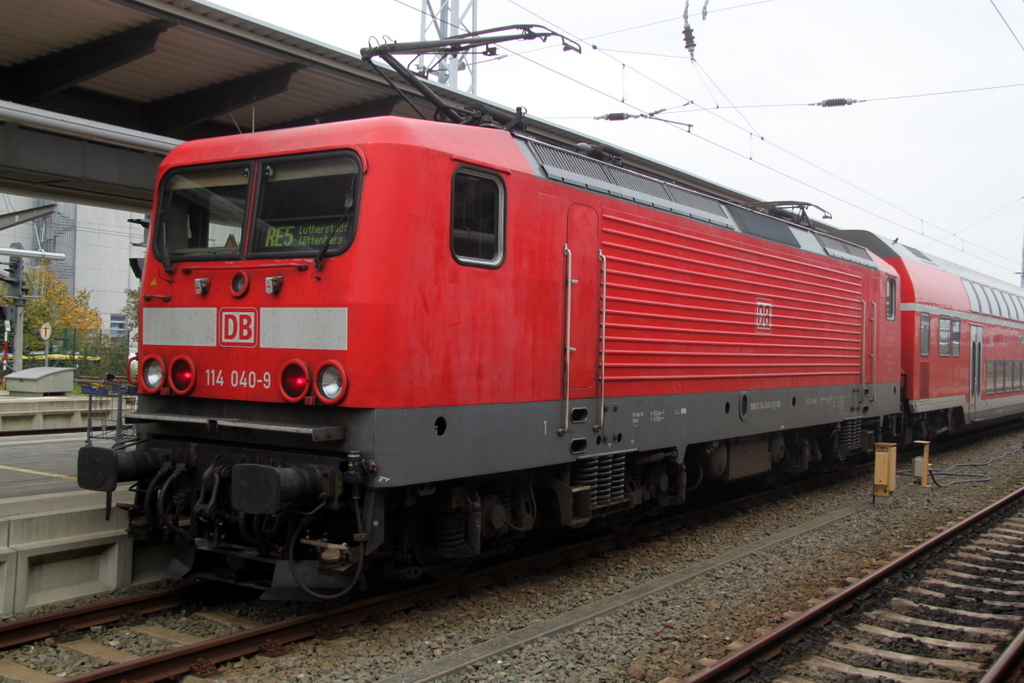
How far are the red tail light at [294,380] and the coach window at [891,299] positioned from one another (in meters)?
11.3

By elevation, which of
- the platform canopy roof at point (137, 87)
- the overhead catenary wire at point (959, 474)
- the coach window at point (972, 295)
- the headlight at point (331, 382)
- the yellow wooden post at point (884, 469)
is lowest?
the overhead catenary wire at point (959, 474)

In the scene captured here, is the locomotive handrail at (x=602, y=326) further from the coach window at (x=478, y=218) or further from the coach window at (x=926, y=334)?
the coach window at (x=926, y=334)

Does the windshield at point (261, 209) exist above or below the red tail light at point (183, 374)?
above

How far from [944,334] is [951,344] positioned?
1.72 feet

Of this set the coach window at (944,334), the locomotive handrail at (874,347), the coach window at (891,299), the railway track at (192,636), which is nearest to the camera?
the railway track at (192,636)

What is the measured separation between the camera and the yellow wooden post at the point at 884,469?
37.2 ft

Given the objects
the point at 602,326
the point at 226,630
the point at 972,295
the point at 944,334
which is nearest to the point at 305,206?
the point at 602,326

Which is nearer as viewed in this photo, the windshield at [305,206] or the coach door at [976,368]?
the windshield at [305,206]

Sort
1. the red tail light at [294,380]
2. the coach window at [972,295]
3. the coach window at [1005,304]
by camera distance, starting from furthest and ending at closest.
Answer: the coach window at [1005,304] → the coach window at [972,295] → the red tail light at [294,380]

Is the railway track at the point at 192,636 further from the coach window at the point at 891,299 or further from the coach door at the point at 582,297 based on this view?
the coach window at the point at 891,299

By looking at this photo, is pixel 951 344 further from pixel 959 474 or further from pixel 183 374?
pixel 183 374

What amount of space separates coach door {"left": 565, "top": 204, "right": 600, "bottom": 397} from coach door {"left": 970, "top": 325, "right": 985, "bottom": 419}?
1426 centimetres

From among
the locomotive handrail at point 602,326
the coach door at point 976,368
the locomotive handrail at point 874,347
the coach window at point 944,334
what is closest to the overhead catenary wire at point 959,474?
the locomotive handrail at point 874,347

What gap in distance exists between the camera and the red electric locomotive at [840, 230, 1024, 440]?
15422 millimetres
